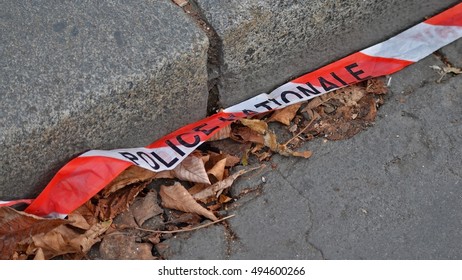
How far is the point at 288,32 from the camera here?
8.82 feet

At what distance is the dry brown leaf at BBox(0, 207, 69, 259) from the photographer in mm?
2428

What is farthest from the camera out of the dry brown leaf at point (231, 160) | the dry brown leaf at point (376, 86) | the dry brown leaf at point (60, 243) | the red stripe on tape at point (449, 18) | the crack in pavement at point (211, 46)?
the red stripe on tape at point (449, 18)

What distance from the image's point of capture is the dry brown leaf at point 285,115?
9.29 feet

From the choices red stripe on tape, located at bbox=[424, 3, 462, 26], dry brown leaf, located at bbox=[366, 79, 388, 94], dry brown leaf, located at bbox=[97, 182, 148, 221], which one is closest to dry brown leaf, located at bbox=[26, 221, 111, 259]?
dry brown leaf, located at bbox=[97, 182, 148, 221]

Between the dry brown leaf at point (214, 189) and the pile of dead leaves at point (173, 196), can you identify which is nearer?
the pile of dead leaves at point (173, 196)

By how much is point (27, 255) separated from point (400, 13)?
73.1 inches

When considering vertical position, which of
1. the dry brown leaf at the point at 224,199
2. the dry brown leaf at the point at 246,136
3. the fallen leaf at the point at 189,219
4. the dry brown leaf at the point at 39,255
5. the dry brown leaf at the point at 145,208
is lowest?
the dry brown leaf at the point at 224,199

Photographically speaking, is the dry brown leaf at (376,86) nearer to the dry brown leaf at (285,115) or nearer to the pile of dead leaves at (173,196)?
the pile of dead leaves at (173,196)

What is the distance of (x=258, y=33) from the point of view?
261 cm

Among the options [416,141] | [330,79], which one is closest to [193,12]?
[330,79]

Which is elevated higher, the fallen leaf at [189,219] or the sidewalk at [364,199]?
the fallen leaf at [189,219]

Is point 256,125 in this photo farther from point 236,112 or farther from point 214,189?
point 214,189

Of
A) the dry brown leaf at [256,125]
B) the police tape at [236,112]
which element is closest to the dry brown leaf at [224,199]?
the police tape at [236,112]

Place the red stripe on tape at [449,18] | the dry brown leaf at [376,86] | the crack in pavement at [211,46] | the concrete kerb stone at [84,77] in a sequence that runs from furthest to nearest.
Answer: the red stripe on tape at [449,18] → the dry brown leaf at [376,86] → the crack in pavement at [211,46] → the concrete kerb stone at [84,77]
